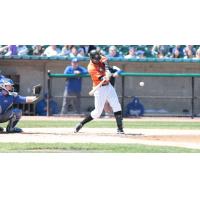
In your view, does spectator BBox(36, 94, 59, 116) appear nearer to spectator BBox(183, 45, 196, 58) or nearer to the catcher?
spectator BBox(183, 45, 196, 58)

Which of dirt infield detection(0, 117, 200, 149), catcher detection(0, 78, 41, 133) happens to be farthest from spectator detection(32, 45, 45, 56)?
catcher detection(0, 78, 41, 133)

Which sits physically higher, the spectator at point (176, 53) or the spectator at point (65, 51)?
the spectator at point (65, 51)

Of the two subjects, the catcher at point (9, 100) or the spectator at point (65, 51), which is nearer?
the catcher at point (9, 100)

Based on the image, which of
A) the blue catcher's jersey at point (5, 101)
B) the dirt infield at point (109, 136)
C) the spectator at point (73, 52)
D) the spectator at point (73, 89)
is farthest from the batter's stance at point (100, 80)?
the spectator at point (73, 52)

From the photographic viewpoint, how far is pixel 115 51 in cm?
2294

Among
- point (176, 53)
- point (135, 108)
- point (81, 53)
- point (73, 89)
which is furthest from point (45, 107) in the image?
point (176, 53)

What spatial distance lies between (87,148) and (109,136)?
2.85 metres

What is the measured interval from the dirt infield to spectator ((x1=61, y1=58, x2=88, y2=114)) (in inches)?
260

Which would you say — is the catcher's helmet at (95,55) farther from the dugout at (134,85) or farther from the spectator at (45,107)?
the dugout at (134,85)

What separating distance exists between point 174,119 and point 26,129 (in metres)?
7.41

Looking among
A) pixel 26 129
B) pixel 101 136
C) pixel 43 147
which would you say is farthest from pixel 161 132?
pixel 43 147

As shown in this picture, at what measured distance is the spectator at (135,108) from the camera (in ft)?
72.9

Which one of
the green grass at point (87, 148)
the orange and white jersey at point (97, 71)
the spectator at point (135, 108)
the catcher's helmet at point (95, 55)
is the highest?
the catcher's helmet at point (95, 55)

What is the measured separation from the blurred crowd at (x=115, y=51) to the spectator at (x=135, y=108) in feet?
5.25
